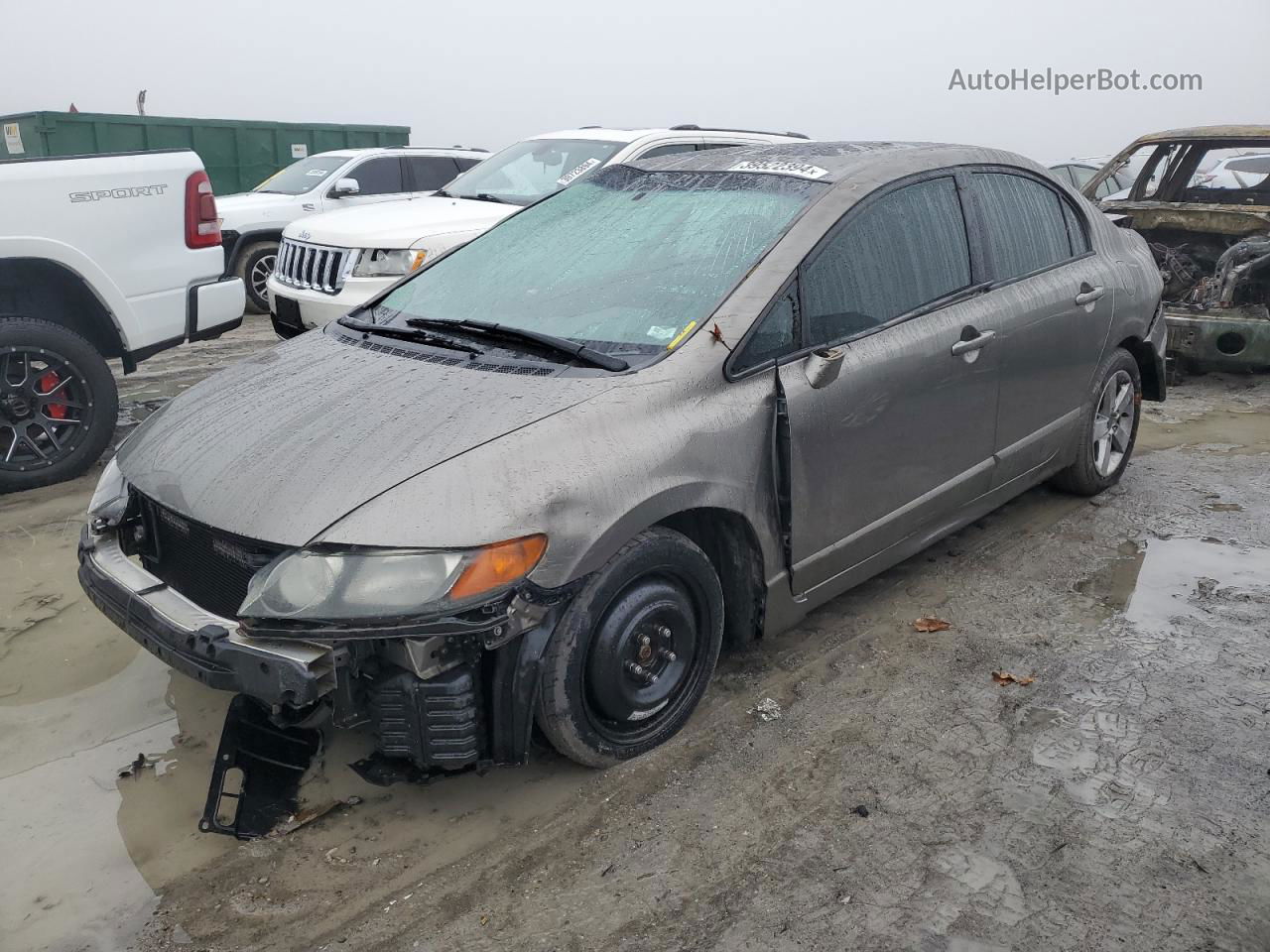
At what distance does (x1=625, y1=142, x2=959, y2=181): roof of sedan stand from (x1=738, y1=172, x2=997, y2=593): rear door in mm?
182

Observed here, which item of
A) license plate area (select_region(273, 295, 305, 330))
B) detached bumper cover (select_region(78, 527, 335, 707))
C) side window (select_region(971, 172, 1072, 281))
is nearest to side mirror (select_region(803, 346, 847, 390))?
side window (select_region(971, 172, 1072, 281))

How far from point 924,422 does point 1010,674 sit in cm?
89

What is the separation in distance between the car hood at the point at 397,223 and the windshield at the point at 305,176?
12.0ft

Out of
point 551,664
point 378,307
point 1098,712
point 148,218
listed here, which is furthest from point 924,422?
point 148,218

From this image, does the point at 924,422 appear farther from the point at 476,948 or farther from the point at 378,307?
the point at 476,948

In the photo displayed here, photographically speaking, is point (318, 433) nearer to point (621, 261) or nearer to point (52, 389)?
point (621, 261)

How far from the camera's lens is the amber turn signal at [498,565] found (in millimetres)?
2465

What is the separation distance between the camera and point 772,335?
319 cm

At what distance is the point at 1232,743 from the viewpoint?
3104 millimetres

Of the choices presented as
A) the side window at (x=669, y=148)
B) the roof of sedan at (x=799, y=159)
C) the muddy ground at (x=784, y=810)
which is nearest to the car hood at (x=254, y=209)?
the side window at (x=669, y=148)

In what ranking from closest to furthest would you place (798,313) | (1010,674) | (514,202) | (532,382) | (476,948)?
(476,948) → (532,382) → (798,313) → (1010,674) → (514,202)

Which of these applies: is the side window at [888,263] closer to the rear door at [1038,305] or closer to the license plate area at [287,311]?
the rear door at [1038,305]

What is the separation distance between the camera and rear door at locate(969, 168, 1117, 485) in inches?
160

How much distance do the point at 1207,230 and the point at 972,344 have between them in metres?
5.51
